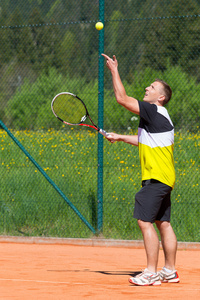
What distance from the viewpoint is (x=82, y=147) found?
1021cm

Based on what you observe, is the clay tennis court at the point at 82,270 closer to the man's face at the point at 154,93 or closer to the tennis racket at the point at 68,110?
the tennis racket at the point at 68,110

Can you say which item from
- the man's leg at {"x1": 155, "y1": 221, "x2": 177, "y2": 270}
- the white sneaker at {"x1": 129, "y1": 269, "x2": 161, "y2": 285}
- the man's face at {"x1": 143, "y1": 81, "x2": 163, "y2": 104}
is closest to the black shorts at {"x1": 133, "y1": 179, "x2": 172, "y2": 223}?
the man's leg at {"x1": 155, "y1": 221, "x2": 177, "y2": 270}

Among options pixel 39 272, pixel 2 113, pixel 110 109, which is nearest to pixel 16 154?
pixel 110 109

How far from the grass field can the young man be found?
250 cm

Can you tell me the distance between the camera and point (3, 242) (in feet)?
27.5

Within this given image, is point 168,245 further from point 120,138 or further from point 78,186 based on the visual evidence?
point 78,186

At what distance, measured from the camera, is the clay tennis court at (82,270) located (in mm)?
5168

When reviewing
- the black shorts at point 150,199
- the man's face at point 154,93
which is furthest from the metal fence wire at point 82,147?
the black shorts at point 150,199

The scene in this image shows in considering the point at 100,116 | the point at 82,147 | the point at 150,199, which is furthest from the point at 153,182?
the point at 82,147

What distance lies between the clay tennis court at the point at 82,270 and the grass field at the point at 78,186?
261mm

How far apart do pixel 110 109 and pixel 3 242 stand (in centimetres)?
345

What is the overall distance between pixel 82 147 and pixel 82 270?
411 cm

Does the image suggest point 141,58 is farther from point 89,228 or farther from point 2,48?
point 89,228

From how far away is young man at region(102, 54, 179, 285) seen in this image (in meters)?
5.51
